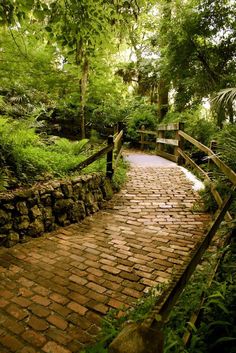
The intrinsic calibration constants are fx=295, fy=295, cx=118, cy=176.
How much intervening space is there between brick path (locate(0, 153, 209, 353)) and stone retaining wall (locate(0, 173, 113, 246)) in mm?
154

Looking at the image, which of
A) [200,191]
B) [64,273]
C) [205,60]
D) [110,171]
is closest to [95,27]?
[64,273]

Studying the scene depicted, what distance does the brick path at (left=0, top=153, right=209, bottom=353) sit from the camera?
2436mm

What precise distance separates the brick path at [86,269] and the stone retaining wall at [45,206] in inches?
6.1

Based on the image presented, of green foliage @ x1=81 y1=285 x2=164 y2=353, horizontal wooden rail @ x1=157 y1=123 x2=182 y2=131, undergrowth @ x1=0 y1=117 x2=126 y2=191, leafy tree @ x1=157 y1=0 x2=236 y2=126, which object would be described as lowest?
green foliage @ x1=81 y1=285 x2=164 y2=353

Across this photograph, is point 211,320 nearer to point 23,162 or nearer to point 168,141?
point 23,162

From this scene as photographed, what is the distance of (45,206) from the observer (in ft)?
14.3

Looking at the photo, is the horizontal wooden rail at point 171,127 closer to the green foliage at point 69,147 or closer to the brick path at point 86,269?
the green foliage at point 69,147

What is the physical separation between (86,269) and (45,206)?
1321mm

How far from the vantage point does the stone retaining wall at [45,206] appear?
378cm

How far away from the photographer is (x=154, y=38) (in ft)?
44.4

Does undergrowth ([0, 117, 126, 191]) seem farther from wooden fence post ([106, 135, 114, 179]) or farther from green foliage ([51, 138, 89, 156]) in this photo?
green foliage ([51, 138, 89, 156])

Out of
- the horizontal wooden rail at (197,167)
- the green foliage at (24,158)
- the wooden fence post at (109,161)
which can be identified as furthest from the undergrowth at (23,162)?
the horizontal wooden rail at (197,167)

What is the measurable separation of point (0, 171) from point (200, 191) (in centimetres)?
405

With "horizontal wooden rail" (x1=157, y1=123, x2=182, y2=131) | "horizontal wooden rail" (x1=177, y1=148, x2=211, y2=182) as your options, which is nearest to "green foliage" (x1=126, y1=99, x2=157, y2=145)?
"horizontal wooden rail" (x1=157, y1=123, x2=182, y2=131)
